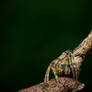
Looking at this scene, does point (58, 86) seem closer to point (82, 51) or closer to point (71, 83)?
point (71, 83)

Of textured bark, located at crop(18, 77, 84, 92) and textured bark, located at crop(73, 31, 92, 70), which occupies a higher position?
textured bark, located at crop(73, 31, 92, 70)

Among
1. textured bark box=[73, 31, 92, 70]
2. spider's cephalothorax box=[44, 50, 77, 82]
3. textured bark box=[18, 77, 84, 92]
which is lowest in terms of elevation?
textured bark box=[18, 77, 84, 92]

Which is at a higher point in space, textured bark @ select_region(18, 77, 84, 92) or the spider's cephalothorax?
the spider's cephalothorax

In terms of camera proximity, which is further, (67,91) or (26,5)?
(26,5)

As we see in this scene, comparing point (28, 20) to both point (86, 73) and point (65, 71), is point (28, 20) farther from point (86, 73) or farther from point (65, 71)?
point (65, 71)

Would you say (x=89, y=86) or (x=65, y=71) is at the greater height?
(x=65, y=71)

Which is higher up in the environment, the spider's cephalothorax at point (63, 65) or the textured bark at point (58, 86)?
the spider's cephalothorax at point (63, 65)

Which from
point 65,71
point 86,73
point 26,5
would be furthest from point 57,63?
point 26,5
